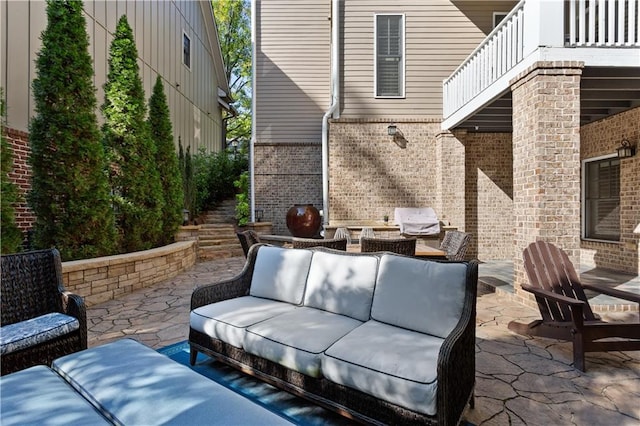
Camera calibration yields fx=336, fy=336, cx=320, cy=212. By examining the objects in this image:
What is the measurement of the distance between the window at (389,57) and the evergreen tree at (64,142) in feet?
19.6

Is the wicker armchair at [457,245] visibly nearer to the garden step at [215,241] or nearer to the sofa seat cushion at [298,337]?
the sofa seat cushion at [298,337]

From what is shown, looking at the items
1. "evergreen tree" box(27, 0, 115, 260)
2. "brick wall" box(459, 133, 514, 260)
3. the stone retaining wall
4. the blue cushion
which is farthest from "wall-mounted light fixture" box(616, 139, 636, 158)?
"evergreen tree" box(27, 0, 115, 260)

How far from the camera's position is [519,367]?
2777 millimetres

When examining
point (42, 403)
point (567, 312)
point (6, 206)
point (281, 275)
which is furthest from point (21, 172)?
point (567, 312)

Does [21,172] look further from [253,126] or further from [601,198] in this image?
[601,198]

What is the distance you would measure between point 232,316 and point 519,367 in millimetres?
2376

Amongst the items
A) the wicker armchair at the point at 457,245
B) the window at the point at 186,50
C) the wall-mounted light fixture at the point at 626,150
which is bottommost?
the wicker armchair at the point at 457,245

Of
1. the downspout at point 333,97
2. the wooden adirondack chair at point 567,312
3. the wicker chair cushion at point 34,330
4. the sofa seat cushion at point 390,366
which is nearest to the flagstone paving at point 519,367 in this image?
the wooden adirondack chair at point 567,312

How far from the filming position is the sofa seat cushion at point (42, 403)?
1370 mm

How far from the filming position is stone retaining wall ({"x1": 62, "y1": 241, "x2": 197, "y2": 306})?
426cm

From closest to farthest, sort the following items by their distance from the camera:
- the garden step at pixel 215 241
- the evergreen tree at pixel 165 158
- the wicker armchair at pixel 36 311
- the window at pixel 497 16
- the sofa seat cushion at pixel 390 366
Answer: the sofa seat cushion at pixel 390 366 → the wicker armchair at pixel 36 311 → the evergreen tree at pixel 165 158 → the window at pixel 497 16 → the garden step at pixel 215 241

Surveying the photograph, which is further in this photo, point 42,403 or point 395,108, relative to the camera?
point 395,108

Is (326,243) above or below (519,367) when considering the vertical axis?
above

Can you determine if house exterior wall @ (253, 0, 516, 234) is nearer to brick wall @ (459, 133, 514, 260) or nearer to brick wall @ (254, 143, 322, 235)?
brick wall @ (459, 133, 514, 260)
